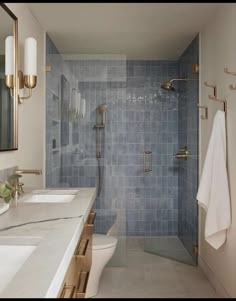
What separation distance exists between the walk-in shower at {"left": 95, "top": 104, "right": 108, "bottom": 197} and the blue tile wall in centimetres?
94

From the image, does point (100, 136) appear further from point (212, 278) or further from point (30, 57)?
point (212, 278)

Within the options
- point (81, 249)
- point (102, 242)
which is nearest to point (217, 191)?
point (102, 242)

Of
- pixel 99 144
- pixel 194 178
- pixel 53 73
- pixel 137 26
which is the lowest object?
pixel 194 178

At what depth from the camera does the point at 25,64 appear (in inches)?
97.1

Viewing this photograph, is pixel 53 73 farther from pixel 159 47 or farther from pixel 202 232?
pixel 202 232

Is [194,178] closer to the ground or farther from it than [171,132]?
closer to the ground

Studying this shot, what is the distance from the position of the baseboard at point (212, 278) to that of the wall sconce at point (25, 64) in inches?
81.0

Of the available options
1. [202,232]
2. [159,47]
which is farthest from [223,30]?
[202,232]

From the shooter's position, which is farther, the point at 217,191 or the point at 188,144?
the point at 188,144

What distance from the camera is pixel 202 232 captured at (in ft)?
11.0

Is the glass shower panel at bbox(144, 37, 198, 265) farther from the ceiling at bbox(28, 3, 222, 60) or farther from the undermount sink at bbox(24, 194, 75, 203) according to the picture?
the undermount sink at bbox(24, 194, 75, 203)

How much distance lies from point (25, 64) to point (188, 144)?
2.14 meters

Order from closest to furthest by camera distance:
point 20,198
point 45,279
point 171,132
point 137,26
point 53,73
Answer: point 45,279, point 20,198, point 137,26, point 53,73, point 171,132

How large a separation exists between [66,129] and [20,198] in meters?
1.75
